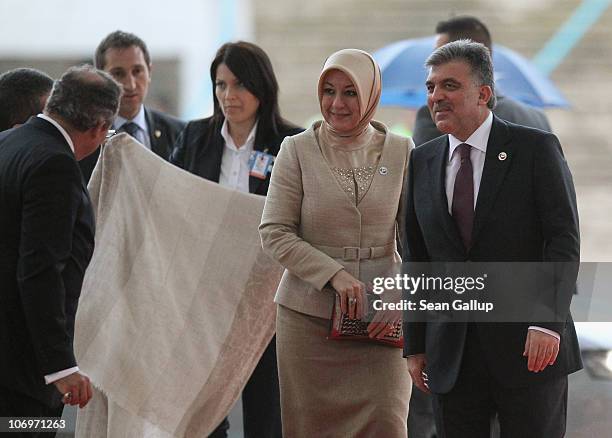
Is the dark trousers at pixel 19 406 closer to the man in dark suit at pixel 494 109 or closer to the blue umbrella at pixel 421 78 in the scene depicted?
the man in dark suit at pixel 494 109

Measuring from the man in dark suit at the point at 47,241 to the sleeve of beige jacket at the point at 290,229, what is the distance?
1.99 feet

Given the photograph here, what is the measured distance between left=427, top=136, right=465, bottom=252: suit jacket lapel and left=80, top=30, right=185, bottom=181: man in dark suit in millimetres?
2062

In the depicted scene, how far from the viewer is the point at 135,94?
5.41m

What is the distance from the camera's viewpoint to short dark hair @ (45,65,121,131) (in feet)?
11.9

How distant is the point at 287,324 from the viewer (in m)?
4.01

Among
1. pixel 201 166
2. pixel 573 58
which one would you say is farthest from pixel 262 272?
pixel 573 58

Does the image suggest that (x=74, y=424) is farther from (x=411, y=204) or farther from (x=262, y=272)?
(x=411, y=204)

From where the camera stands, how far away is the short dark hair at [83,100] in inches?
143

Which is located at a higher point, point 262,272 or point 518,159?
point 518,159

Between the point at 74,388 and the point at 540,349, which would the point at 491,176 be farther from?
the point at 74,388

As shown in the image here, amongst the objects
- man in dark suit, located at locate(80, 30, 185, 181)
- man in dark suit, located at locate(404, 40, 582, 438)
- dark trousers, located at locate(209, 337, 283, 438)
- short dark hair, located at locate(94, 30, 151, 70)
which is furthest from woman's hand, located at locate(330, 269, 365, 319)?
short dark hair, located at locate(94, 30, 151, 70)

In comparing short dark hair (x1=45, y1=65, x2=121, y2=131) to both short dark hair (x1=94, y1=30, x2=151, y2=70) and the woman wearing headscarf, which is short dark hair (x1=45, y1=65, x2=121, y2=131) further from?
short dark hair (x1=94, y1=30, x2=151, y2=70)

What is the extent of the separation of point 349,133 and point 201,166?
110cm

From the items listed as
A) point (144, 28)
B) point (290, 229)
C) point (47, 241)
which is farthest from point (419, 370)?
point (144, 28)
